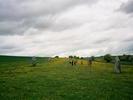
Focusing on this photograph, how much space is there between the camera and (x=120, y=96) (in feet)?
87.4

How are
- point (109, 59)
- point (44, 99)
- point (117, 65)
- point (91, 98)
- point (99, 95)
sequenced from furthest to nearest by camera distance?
1. point (109, 59)
2. point (117, 65)
3. point (99, 95)
4. point (91, 98)
5. point (44, 99)

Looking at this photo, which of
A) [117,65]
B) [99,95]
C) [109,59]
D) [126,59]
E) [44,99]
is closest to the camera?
[44,99]

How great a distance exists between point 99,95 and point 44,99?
6.50m

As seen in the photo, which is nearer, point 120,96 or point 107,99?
point 107,99

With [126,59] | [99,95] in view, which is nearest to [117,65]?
[99,95]

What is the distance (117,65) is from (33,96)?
1538 inches

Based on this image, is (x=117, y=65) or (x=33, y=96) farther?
(x=117, y=65)

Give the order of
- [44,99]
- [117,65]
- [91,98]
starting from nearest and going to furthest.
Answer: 1. [44,99]
2. [91,98]
3. [117,65]

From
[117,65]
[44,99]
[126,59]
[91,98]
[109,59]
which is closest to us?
[44,99]

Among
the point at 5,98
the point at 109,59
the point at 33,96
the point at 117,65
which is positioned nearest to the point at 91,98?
the point at 33,96

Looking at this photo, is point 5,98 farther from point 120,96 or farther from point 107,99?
point 120,96

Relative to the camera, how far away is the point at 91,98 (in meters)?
25.4

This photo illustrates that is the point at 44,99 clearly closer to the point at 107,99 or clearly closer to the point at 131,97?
the point at 107,99

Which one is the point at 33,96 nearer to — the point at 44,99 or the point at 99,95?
the point at 44,99
